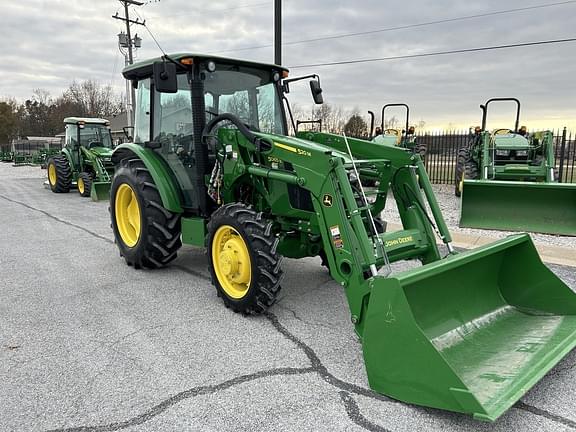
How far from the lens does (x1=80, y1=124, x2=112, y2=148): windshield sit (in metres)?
14.8

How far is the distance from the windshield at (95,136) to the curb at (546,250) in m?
12.2

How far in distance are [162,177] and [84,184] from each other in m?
9.65

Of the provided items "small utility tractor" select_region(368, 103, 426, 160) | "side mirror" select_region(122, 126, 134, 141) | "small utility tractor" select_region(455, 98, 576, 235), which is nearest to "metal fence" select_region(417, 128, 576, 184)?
"small utility tractor" select_region(368, 103, 426, 160)

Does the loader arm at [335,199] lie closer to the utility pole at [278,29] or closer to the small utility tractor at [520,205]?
the small utility tractor at [520,205]

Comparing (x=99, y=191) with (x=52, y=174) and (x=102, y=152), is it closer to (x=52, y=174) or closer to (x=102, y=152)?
(x=102, y=152)

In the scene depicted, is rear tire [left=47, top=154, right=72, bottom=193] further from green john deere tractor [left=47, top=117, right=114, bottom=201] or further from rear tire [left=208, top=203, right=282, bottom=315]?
rear tire [left=208, top=203, right=282, bottom=315]

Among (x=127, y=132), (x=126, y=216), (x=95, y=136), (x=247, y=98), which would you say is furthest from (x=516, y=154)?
(x=95, y=136)

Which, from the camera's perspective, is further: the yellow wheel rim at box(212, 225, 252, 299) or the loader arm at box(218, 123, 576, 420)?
the yellow wheel rim at box(212, 225, 252, 299)

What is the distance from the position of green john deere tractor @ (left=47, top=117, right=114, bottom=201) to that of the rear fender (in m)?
8.92

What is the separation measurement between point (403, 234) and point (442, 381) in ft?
5.40

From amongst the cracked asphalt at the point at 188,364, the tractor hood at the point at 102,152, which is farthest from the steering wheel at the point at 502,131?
the tractor hood at the point at 102,152

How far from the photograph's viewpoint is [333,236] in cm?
351

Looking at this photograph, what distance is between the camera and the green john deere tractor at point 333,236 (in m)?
2.71

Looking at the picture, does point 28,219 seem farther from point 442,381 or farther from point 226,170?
point 442,381
